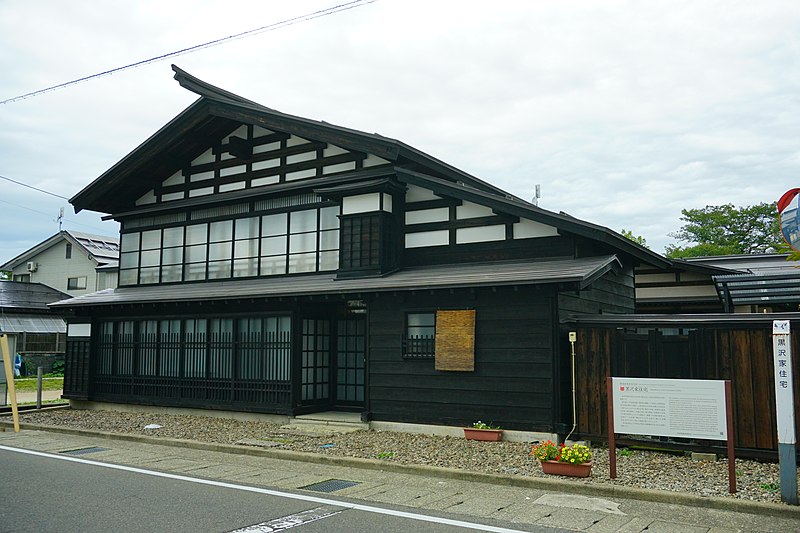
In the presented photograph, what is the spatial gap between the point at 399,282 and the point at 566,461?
512 cm

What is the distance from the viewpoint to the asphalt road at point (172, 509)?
6281 mm

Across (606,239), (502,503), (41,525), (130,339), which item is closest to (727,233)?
(606,239)

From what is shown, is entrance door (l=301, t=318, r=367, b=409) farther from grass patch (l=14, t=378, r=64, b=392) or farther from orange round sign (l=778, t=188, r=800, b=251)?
grass patch (l=14, t=378, r=64, b=392)

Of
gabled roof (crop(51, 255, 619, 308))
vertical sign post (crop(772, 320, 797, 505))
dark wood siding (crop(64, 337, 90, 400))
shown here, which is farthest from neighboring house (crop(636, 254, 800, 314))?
dark wood siding (crop(64, 337, 90, 400))

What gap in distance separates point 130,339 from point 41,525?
12.0m

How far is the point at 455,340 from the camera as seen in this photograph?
12.0 meters

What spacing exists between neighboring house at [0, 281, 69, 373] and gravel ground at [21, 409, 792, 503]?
1618cm

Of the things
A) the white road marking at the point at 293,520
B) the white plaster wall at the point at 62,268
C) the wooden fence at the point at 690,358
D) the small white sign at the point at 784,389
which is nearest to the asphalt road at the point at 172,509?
the white road marking at the point at 293,520

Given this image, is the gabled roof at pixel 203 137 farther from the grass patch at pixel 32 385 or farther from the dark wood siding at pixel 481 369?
the grass patch at pixel 32 385

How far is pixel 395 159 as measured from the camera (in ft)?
44.7

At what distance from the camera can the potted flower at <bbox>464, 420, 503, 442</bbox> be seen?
1125 cm

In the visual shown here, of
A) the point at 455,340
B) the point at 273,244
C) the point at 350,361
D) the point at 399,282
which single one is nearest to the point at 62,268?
the point at 273,244

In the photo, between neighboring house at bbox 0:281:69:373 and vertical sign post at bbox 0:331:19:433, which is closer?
vertical sign post at bbox 0:331:19:433

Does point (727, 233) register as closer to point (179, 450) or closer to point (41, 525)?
point (179, 450)
